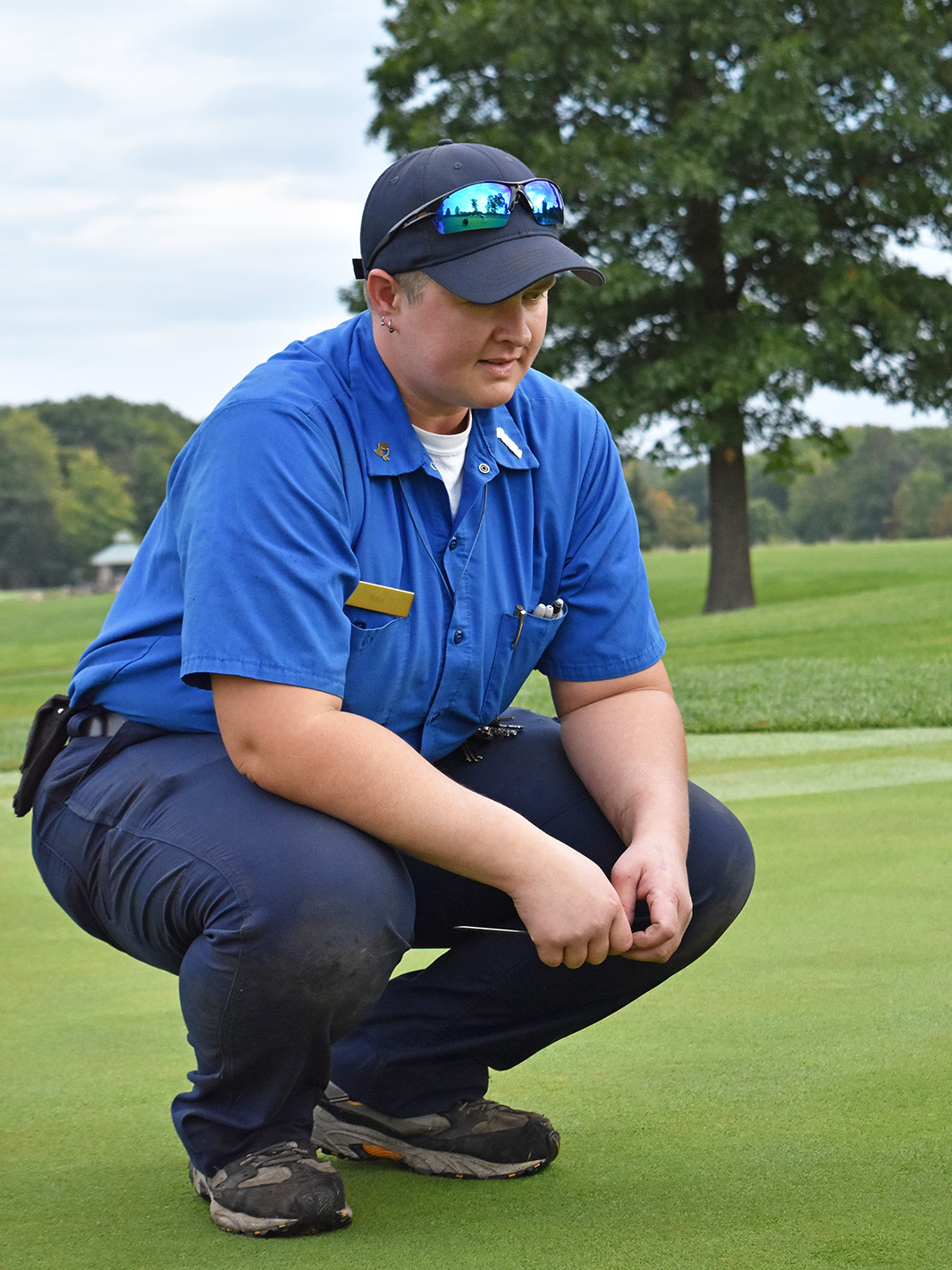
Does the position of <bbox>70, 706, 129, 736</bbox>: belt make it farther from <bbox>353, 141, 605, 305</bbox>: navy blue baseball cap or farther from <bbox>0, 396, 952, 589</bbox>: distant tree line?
<bbox>0, 396, 952, 589</bbox>: distant tree line

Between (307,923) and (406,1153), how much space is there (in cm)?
57

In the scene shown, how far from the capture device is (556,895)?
1875mm

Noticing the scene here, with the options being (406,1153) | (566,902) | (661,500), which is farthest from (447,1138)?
(661,500)

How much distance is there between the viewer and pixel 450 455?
7.33 ft

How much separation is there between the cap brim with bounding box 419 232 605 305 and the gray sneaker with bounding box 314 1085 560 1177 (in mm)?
1171

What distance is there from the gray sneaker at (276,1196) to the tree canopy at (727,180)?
1703 cm

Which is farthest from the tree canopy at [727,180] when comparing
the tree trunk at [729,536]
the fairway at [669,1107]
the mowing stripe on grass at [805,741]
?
the fairway at [669,1107]

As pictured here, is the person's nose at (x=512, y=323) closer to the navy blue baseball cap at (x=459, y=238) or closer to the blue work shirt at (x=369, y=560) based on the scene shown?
the navy blue baseball cap at (x=459, y=238)

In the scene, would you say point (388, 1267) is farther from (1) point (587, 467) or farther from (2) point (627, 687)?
(1) point (587, 467)

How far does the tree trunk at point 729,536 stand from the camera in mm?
21156

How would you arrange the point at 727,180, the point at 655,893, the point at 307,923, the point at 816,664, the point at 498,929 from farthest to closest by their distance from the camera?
1. the point at 727,180
2. the point at 816,664
3. the point at 498,929
4. the point at 655,893
5. the point at 307,923

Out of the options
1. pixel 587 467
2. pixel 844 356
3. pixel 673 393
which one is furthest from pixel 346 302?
pixel 587 467

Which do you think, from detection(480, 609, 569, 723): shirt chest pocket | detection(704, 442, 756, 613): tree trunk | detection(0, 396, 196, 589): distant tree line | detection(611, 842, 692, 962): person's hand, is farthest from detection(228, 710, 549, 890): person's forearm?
detection(0, 396, 196, 589): distant tree line

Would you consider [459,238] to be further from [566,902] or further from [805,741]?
[805,741]
